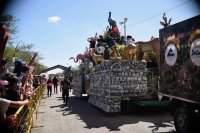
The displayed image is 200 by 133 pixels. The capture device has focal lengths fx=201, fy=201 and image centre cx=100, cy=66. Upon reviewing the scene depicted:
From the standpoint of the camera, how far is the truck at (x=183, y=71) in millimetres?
5301

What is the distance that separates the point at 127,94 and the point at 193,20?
4.50 metres

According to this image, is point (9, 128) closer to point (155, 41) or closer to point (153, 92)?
point (153, 92)

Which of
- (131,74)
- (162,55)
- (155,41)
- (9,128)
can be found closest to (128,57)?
(131,74)

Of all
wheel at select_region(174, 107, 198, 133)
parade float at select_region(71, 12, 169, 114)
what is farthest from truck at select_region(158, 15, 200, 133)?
parade float at select_region(71, 12, 169, 114)

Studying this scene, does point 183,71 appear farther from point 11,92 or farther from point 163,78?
point 11,92

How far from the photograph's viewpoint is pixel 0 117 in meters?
3.09

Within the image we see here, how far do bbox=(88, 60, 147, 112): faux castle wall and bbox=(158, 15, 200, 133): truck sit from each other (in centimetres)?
225

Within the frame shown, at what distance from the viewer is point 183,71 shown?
18.9 ft

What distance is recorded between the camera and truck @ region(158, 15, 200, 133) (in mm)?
5301

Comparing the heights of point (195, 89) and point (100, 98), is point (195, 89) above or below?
above

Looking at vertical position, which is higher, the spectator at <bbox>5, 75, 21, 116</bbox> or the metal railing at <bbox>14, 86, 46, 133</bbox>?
the spectator at <bbox>5, 75, 21, 116</bbox>

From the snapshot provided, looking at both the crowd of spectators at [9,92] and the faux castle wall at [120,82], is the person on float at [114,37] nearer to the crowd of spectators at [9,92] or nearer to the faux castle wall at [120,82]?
the faux castle wall at [120,82]

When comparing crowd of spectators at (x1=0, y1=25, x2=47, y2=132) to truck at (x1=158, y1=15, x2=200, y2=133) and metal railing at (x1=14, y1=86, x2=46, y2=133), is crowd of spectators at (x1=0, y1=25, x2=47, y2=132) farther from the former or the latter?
truck at (x1=158, y1=15, x2=200, y2=133)

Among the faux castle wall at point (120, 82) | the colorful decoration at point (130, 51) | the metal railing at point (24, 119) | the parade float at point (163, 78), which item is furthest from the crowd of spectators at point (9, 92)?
the colorful decoration at point (130, 51)
